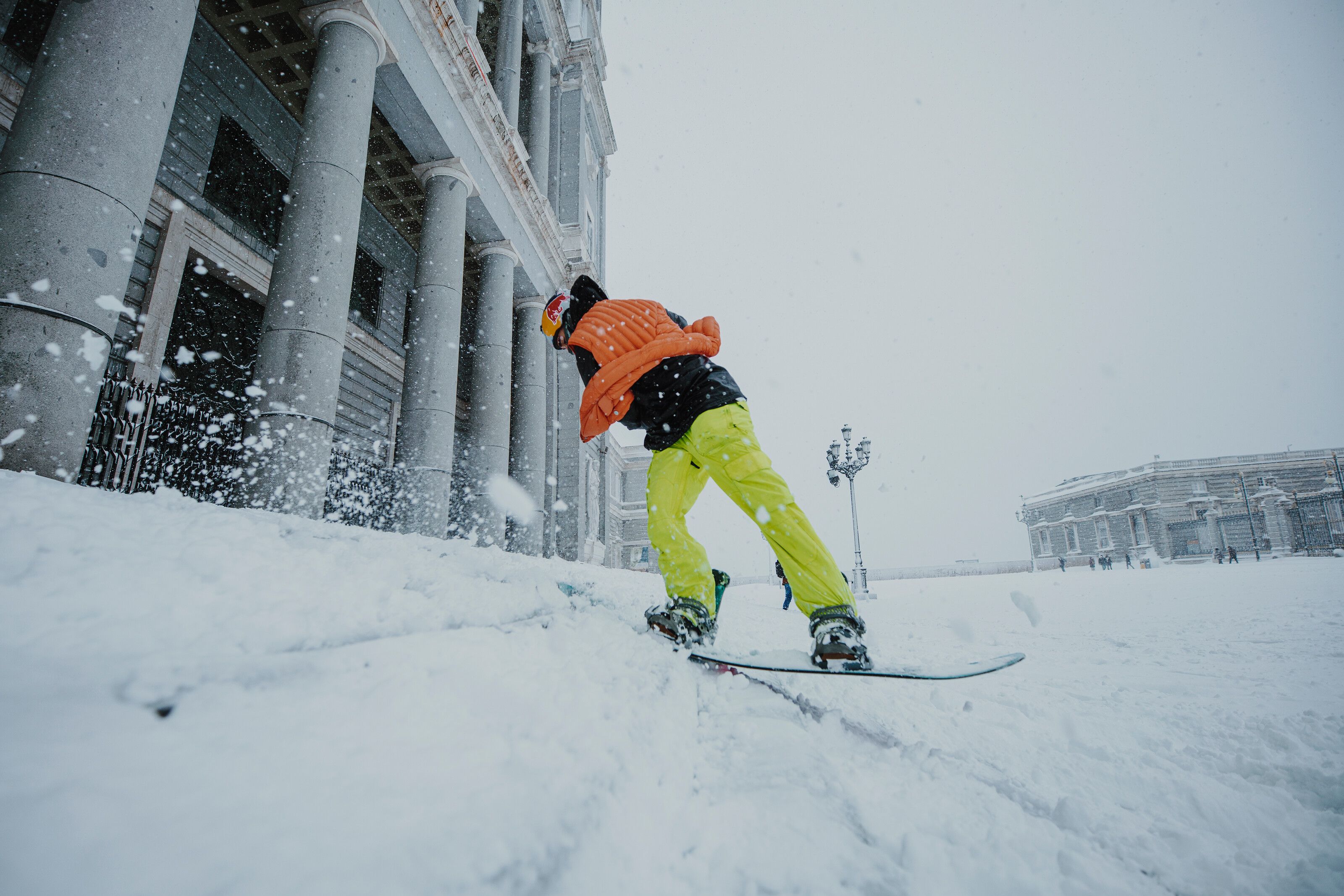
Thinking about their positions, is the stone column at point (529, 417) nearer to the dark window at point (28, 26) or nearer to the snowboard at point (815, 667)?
the dark window at point (28, 26)

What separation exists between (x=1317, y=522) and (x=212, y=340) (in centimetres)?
6941

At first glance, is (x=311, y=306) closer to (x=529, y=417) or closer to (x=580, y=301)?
(x=580, y=301)

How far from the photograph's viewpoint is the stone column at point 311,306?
5043 mm

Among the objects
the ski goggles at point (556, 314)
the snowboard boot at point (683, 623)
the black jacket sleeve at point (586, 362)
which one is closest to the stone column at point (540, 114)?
the ski goggles at point (556, 314)

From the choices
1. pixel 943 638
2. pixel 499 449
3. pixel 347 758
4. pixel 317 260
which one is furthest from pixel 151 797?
pixel 499 449

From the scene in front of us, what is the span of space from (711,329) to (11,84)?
901 centimetres

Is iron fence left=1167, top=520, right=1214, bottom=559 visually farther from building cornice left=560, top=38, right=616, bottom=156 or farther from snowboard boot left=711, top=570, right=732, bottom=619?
snowboard boot left=711, top=570, right=732, bottom=619

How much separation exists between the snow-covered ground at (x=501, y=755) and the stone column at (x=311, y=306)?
328 centimetres

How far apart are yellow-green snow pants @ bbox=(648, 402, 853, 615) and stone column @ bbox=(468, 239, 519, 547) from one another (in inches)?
284

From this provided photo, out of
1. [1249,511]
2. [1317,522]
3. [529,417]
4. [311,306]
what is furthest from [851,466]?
[1317,522]

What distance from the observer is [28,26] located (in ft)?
21.5

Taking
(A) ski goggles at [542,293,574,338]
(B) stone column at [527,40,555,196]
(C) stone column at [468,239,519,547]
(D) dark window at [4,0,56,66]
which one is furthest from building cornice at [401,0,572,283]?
(A) ski goggles at [542,293,574,338]

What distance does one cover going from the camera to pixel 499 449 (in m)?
9.98

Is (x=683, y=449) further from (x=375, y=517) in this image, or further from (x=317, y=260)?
(x=375, y=517)
